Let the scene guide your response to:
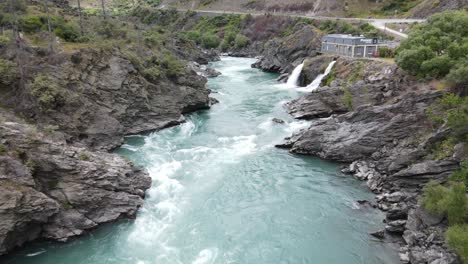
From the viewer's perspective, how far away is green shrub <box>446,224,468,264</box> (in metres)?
22.6

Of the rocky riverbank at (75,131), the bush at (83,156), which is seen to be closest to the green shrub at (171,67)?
the rocky riverbank at (75,131)

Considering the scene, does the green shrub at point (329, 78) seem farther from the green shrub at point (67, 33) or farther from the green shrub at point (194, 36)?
the green shrub at point (194, 36)

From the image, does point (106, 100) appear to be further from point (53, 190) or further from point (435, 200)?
point (435, 200)

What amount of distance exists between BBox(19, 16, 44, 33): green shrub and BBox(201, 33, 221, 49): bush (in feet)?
219

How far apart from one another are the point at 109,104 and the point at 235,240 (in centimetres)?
2500

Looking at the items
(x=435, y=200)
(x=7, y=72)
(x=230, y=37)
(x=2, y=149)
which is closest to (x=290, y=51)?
(x=230, y=37)

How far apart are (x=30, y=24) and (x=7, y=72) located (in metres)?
16.1

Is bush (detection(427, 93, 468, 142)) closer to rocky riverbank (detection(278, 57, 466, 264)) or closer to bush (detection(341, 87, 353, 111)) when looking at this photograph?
rocky riverbank (detection(278, 57, 466, 264))

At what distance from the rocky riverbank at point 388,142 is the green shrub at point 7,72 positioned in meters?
28.3

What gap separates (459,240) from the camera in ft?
75.7

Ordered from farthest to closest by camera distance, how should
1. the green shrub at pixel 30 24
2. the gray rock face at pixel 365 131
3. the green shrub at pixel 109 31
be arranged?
the green shrub at pixel 109 31 → the green shrub at pixel 30 24 → the gray rock face at pixel 365 131

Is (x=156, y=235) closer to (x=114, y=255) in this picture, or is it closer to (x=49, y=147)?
(x=114, y=255)

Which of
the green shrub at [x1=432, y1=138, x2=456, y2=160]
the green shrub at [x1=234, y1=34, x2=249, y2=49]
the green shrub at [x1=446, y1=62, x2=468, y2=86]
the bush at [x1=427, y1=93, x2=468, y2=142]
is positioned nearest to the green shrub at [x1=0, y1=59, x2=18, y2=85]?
the green shrub at [x1=432, y1=138, x2=456, y2=160]

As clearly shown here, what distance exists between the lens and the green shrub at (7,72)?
37062mm
